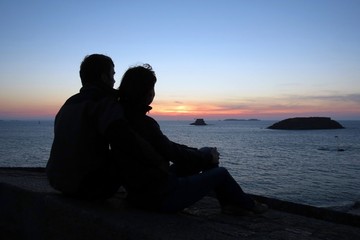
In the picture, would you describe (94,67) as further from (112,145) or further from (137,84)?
(112,145)

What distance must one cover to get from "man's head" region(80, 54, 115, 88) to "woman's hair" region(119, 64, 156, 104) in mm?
190

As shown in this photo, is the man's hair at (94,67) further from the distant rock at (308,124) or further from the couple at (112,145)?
the distant rock at (308,124)

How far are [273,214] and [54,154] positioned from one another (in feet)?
8.41

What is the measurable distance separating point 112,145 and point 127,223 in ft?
2.08

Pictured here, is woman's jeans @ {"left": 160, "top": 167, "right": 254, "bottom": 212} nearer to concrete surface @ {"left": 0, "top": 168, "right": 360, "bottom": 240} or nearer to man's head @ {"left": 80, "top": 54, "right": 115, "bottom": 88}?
concrete surface @ {"left": 0, "top": 168, "right": 360, "bottom": 240}

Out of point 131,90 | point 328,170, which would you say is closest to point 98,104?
point 131,90

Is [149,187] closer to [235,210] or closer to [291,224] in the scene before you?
[235,210]

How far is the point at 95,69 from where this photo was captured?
9.74 feet

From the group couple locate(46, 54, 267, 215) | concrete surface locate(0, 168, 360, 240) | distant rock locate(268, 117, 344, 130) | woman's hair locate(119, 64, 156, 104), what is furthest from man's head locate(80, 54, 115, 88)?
distant rock locate(268, 117, 344, 130)

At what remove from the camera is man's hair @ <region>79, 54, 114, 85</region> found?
2980mm

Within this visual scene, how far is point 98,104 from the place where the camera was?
9.19ft

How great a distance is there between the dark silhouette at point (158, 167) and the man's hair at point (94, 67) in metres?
0.22

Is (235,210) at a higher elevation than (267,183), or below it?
higher

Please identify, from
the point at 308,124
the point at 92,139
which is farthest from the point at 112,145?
the point at 308,124
